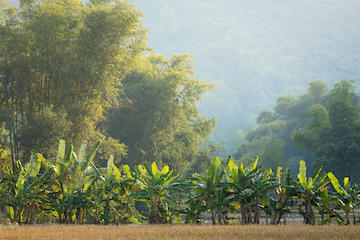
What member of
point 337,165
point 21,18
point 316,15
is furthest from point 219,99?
point 21,18

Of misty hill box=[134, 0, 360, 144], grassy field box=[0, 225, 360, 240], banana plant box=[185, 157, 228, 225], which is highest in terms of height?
misty hill box=[134, 0, 360, 144]

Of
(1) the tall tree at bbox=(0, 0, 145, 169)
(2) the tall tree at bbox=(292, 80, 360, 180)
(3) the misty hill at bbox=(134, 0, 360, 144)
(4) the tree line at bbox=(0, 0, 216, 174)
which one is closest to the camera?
(4) the tree line at bbox=(0, 0, 216, 174)

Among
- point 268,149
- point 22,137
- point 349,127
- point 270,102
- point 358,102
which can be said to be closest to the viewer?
point 22,137

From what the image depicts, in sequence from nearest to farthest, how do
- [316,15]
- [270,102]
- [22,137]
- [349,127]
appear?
[22,137]
[349,127]
[270,102]
[316,15]

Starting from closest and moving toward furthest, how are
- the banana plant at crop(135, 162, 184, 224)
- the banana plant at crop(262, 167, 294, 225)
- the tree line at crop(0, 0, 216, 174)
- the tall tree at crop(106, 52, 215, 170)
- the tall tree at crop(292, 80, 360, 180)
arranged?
the banana plant at crop(135, 162, 184, 224)
the banana plant at crop(262, 167, 294, 225)
the tree line at crop(0, 0, 216, 174)
the tall tree at crop(106, 52, 215, 170)
the tall tree at crop(292, 80, 360, 180)

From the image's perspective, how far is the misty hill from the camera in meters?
132

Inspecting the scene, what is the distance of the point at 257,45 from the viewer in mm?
167375

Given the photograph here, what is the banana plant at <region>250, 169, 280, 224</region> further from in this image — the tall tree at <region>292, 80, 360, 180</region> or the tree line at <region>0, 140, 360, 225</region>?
the tall tree at <region>292, 80, 360, 180</region>

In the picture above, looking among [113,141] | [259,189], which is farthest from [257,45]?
[259,189]

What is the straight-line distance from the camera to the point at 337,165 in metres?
27.0

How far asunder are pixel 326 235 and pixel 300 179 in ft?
7.23

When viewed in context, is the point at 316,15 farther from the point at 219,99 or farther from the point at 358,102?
the point at 358,102

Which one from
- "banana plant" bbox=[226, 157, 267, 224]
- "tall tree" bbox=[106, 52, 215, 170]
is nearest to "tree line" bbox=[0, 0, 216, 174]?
"tall tree" bbox=[106, 52, 215, 170]

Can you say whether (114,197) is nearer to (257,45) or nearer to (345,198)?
(345,198)
